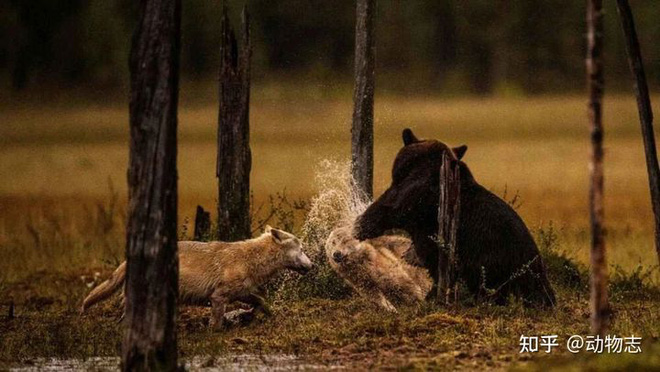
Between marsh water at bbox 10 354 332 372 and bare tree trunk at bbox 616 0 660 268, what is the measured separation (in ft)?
16.2

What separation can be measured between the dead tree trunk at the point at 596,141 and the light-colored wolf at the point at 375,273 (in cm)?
450

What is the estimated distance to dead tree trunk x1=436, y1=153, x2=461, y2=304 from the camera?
13.8m

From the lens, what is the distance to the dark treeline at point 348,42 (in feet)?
201

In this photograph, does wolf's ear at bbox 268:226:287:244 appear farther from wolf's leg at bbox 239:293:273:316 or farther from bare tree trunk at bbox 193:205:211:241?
bare tree trunk at bbox 193:205:211:241

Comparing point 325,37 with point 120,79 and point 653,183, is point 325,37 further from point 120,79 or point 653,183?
point 653,183

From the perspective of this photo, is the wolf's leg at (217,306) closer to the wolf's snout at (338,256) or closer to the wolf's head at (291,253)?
the wolf's head at (291,253)

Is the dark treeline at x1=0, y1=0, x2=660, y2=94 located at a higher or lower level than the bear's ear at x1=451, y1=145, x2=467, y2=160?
higher

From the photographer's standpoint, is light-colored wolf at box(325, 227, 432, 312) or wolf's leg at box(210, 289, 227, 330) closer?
wolf's leg at box(210, 289, 227, 330)

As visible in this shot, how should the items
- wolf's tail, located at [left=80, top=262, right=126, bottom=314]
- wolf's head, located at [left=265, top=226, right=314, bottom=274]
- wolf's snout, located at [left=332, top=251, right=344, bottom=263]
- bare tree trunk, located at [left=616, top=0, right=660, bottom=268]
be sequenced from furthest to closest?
wolf's snout, located at [left=332, top=251, right=344, bottom=263] → bare tree trunk, located at [left=616, top=0, right=660, bottom=268] → wolf's head, located at [left=265, top=226, right=314, bottom=274] → wolf's tail, located at [left=80, top=262, right=126, bottom=314]

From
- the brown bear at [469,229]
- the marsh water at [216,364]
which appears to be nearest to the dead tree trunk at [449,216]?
the brown bear at [469,229]

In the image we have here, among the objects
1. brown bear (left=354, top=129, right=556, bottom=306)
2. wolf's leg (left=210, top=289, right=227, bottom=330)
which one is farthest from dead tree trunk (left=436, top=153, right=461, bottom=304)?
wolf's leg (left=210, top=289, right=227, bottom=330)

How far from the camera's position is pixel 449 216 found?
544 inches

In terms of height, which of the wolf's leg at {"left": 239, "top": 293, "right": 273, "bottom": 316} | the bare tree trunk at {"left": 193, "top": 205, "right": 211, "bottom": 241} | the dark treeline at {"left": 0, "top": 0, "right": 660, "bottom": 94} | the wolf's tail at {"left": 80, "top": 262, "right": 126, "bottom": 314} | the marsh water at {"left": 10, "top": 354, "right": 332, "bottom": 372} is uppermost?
the dark treeline at {"left": 0, "top": 0, "right": 660, "bottom": 94}

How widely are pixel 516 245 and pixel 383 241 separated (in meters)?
1.97
